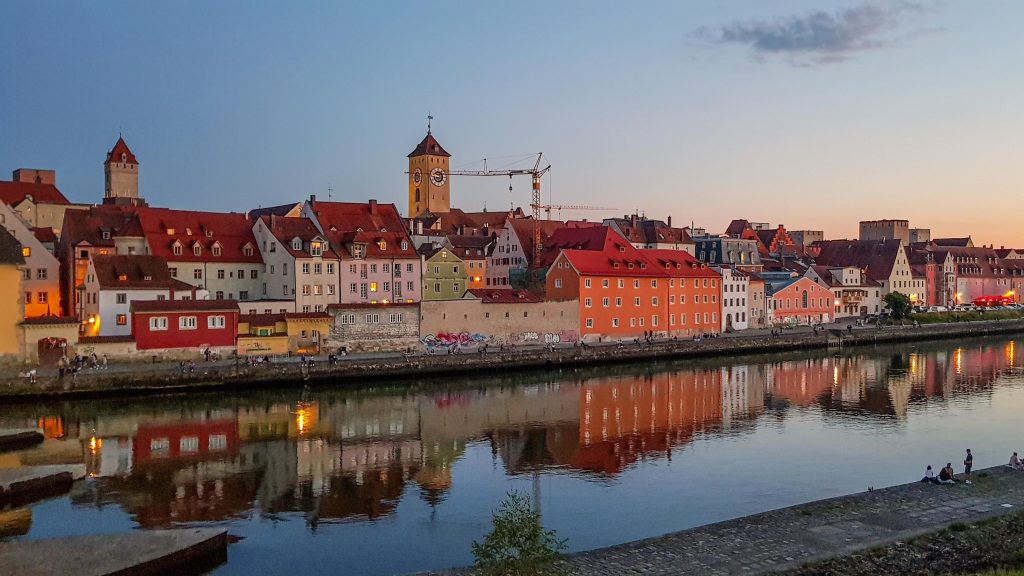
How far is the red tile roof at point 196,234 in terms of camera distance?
47906 millimetres

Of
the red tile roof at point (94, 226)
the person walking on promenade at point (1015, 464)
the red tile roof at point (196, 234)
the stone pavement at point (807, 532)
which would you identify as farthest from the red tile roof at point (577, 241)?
the stone pavement at point (807, 532)

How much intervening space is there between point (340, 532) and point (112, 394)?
2071 centimetres

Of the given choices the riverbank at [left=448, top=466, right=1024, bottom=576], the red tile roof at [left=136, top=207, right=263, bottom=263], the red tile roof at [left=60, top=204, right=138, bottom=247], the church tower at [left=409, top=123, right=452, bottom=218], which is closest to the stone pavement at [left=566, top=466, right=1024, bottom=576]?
the riverbank at [left=448, top=466, right=1024, bottom=576]

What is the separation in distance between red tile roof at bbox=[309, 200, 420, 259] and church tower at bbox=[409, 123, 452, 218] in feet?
159

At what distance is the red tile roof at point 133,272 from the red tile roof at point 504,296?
15.5 m

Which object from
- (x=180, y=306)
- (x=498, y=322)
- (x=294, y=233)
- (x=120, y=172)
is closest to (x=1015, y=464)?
(x=498, y=322)

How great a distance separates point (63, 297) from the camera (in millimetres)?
47656

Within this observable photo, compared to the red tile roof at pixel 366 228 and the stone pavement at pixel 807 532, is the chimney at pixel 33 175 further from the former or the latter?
the stone pavement at pixel 807 532

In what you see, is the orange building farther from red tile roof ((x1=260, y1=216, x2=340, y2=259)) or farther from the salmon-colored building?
red tile roof ((x1=260, y1=216, x2=340, y2=259))

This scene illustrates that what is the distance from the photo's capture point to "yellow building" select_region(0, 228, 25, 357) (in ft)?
121

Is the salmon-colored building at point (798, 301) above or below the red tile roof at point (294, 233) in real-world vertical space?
below

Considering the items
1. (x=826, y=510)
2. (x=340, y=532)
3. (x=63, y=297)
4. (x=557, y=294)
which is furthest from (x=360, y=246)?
(x=826, y=510)

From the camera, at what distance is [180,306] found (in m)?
40.6

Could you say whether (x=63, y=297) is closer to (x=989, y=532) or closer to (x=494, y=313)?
(x=494, y=313)
